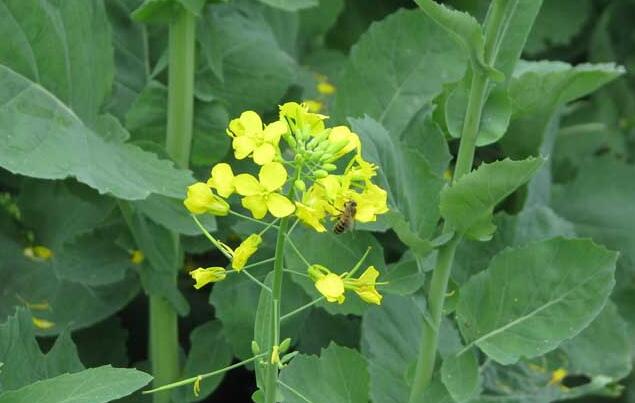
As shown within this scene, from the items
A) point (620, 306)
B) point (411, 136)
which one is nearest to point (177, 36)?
point (411, 136)

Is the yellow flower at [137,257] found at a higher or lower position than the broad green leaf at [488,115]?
higher

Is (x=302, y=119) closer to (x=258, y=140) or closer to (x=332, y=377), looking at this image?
(x=258, y=140)

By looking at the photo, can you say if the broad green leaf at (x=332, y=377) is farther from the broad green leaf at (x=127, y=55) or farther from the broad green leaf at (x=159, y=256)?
the broad green leaf at (x=127, y=55)

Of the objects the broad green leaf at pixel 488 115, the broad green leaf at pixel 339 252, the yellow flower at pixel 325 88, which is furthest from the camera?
the yellow flower at pixel 325 88

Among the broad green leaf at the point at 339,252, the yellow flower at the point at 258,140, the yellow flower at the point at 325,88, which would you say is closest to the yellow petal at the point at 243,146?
the yellow flower at the point at 258,140

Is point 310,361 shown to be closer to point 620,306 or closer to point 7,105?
point 7,105

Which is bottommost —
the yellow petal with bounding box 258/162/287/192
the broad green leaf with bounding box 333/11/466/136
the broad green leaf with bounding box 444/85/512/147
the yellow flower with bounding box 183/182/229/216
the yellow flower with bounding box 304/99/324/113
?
the yellow petal with bounding box 258/162/287/192

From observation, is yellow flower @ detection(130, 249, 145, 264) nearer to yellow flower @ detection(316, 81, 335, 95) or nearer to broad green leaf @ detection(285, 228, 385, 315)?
broad green leaf @ detection(285, 228, 385, 315)

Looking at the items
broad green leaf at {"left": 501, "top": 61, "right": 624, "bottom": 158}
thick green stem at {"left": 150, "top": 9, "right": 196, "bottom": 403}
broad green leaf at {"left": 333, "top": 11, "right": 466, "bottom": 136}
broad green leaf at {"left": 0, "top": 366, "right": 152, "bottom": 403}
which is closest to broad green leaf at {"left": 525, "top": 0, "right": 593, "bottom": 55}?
broad green leaf at {"left": 333, "top": 11, "right": 466, "bottom": 136}
